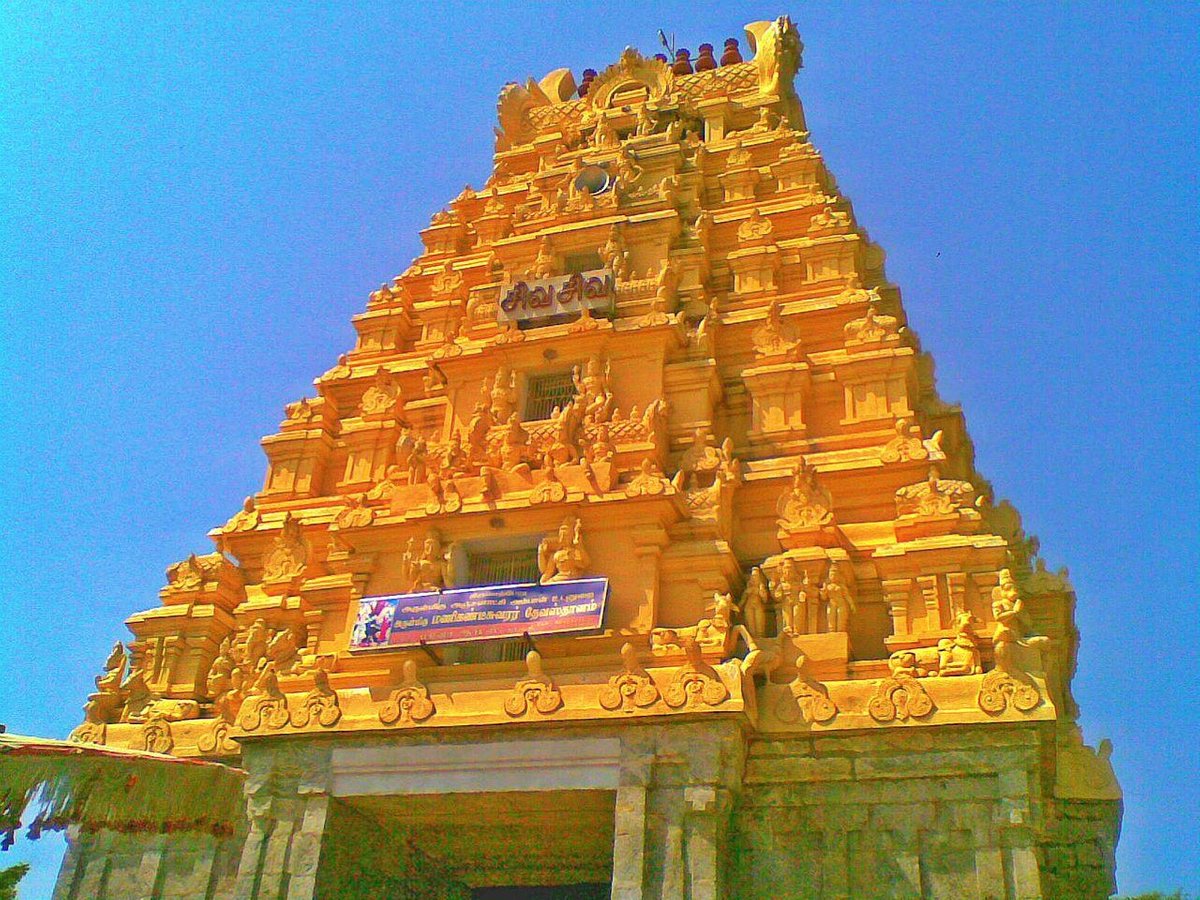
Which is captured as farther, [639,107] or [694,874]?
[639,107]

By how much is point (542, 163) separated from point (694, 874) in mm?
20155

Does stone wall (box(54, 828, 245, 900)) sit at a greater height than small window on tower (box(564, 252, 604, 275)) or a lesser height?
lesser

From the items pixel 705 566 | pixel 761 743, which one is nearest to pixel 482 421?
pixel 705 566

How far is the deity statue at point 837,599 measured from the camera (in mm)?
16078

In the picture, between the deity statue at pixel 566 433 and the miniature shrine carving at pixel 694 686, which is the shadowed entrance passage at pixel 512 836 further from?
the deity statue at pixel 566 433

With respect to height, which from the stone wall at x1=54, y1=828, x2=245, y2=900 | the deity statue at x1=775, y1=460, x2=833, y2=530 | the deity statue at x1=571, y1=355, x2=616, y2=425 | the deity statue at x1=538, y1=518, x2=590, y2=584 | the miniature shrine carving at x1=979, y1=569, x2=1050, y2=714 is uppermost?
the deity statue at x1=571, y1=355, x2=616, y2=425

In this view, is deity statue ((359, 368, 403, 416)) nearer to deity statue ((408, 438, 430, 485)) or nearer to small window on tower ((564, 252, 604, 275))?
deity statue ((408, 438, 430, 485))

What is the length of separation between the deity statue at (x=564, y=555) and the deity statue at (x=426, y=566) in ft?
5.62

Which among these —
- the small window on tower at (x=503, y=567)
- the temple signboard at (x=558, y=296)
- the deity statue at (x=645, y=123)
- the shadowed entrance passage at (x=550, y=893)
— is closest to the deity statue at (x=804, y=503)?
the small window on tower at (x=503, y=567)

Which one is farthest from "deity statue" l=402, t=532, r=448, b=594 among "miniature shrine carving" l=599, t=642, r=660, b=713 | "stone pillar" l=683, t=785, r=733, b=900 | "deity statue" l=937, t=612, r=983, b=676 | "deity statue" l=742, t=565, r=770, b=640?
"deity statue" l=937, t=612, r=983, b=676

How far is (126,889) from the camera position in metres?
16.1

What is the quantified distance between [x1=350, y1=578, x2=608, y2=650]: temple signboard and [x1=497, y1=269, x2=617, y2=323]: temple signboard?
7.19m

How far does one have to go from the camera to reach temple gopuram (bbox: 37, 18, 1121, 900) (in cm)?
1355

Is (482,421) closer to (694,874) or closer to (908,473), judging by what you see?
(908,473)
